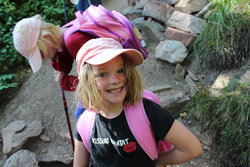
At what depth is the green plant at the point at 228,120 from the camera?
8.12 ft

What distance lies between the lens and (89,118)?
145 centimetres

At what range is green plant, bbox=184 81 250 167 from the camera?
2.47 metres

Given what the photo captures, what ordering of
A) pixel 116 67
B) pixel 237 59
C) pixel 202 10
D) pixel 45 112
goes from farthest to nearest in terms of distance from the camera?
1. pixel 202 10
2. pixel 45 112
3. pixel 237 59
4. pixel 116 67

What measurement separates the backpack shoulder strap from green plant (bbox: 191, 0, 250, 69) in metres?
2.15

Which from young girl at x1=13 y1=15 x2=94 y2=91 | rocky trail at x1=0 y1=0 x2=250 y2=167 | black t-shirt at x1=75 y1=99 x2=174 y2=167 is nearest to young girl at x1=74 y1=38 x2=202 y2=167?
black t-shirt at x1=75 y1=99 x2=174 y2=167

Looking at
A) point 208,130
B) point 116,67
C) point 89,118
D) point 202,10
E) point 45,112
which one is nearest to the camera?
point 116,67

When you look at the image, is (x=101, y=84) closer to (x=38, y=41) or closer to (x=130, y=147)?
(x=130, y=147)

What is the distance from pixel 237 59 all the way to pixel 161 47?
1.04 meters

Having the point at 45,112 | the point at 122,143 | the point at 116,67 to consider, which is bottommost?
the point at 45,112

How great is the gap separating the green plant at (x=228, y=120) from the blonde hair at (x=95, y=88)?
59.3 inches

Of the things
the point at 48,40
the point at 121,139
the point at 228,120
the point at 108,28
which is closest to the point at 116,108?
the point at 121,139

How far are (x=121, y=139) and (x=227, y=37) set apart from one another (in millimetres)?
2327

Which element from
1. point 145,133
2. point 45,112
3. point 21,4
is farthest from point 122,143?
point 21,4

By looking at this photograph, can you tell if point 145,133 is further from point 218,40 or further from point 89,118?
point 218,40
